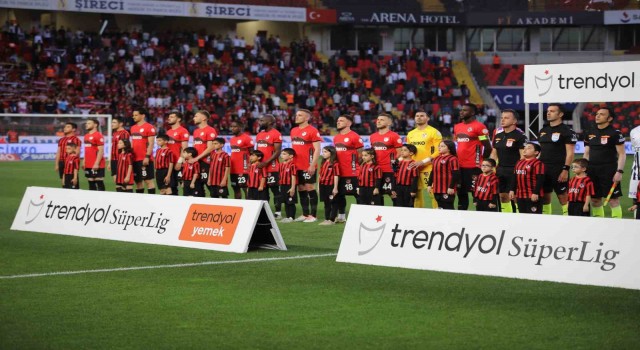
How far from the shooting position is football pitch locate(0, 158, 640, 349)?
7547 mm

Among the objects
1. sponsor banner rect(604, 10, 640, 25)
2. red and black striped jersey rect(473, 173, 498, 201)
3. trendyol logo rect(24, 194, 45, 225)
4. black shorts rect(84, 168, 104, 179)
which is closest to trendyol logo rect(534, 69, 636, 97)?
red and black striped jersey rect(473, 173, 498, 201)

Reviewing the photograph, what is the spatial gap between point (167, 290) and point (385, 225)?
2.70 meters

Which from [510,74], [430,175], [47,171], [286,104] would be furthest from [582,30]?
[430,175]

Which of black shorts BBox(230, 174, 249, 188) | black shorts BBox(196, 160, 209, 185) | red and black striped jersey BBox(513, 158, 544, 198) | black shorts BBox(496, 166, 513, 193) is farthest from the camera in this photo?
black shorts BBox(196, 160, 209, 185)

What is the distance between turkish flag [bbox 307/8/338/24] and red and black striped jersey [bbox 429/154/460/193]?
3970cm

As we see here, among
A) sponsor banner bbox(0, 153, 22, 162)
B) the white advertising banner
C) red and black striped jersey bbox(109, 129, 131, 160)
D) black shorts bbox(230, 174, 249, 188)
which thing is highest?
the white advertising banner

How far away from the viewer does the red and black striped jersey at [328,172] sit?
55.5 feet

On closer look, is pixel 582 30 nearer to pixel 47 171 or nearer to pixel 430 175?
pixel 47 171

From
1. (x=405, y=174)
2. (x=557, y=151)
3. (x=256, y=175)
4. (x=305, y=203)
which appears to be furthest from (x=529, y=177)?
(x=256, y=175)

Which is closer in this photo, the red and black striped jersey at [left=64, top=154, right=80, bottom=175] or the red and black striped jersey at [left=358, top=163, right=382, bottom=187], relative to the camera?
the red and black striped jersey at [left=358, top=163, right=382, bottom=187]

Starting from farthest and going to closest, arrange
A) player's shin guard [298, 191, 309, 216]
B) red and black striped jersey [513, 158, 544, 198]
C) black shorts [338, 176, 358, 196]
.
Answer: player's shin guard [298, 191, 309, 216] < black shorts [338, 176, 358, 196] < red and black striped jersey [513, 158, 544, 198]

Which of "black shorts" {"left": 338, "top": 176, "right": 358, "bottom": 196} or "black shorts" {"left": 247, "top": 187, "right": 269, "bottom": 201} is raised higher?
"black shorts" {"left": 338, "top": 176, "right": 358, "bottom": 196}

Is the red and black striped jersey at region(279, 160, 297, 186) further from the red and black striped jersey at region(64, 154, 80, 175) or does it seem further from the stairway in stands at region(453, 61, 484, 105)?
the stairway in stands at region(453, 61, 484, 105)

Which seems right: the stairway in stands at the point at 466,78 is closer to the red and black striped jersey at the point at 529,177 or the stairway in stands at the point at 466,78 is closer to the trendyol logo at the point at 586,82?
the trendyol logo at the point at 586,82
